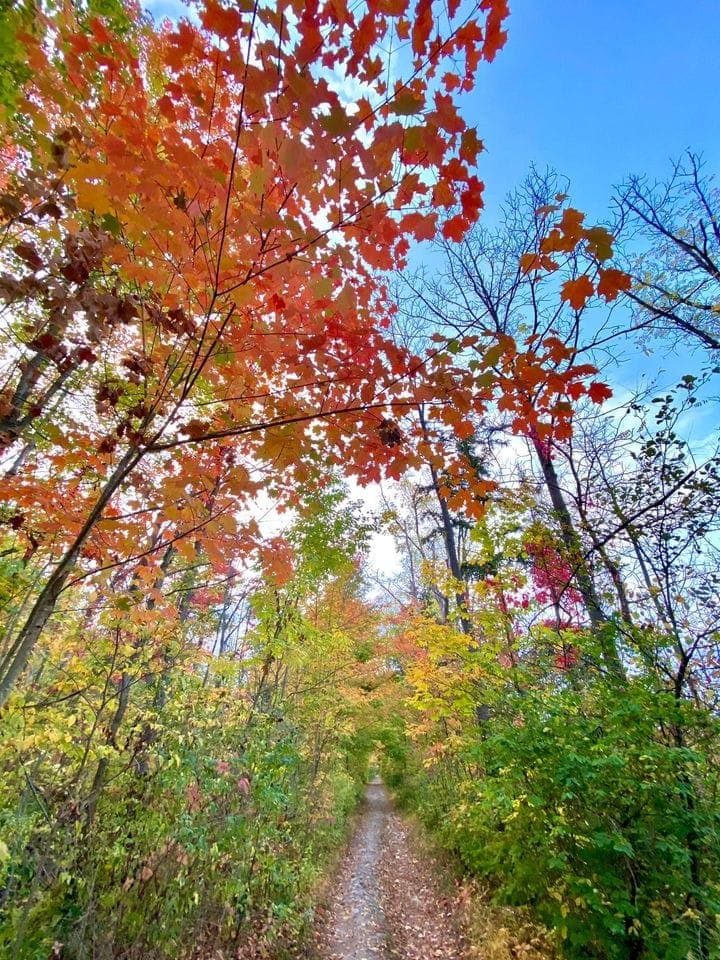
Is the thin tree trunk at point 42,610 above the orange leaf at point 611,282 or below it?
below

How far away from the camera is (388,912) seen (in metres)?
5.95

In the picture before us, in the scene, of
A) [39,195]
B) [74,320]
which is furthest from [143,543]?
[39,195]

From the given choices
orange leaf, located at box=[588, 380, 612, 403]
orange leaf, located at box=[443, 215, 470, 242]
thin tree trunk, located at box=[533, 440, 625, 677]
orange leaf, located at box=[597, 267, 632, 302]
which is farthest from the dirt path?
orange leaf, located at box=[443, 215, 470, 242]

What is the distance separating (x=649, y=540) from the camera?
3805 millimetres

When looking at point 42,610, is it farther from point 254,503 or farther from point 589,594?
point 589,594

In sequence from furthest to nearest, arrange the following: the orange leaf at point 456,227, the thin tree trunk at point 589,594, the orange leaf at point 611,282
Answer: the thin tree trunk at point 589,594
the orange leaf at point 456,227
the orange leaf at point 611,282

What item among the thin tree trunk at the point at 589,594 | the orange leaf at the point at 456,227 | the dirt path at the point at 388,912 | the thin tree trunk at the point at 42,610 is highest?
the orange leaf at the point at 456,227

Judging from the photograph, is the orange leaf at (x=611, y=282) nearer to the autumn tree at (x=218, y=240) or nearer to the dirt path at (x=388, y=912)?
the autumn tree at (x=218, y=240)

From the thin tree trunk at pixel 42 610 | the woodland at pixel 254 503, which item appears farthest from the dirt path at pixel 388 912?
the thin tree trunk at pixel 42 610

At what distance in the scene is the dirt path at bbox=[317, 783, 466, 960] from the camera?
15.9 feet

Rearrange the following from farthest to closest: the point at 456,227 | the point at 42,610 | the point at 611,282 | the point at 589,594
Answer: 1. the point at 589,594
2. the point at 456,227
3. the point at 611,282
4. the point at 42,610

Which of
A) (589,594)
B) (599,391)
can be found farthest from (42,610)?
(589,594)

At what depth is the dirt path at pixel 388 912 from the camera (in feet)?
15.9

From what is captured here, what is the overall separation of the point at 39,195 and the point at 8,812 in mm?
3762
